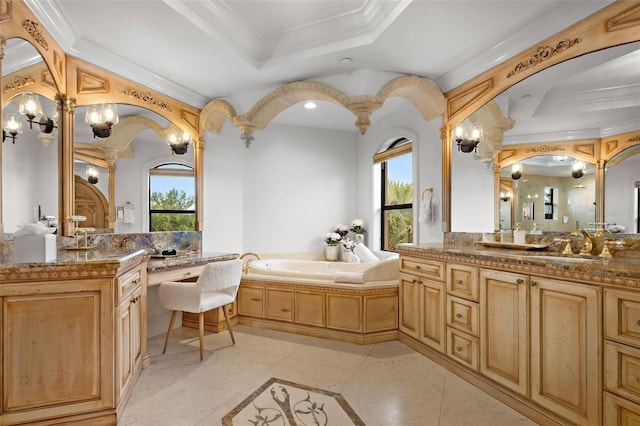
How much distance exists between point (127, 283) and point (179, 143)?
1971 millimetres

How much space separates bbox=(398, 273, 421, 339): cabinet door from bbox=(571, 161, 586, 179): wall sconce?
4.52 ft

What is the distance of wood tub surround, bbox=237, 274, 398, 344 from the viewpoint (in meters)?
3.03

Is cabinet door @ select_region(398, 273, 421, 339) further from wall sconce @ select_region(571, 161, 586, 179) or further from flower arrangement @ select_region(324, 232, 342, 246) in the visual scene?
flower arrangement @ select_region(324, 232, 342, 246)

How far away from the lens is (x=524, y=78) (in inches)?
96.1

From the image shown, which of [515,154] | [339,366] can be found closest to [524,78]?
[515,154]

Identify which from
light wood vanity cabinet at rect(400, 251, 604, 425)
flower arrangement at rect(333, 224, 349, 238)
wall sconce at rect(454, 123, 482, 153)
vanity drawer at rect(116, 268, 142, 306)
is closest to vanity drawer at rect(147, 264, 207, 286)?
vanity drawer at rect(116, 268, 142, 306)

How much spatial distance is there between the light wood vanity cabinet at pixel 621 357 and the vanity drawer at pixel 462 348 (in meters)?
0.79

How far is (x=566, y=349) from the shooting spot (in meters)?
1.67

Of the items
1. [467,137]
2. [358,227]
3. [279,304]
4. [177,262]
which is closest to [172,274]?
[177,262]

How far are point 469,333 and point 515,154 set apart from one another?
1459 millimetres

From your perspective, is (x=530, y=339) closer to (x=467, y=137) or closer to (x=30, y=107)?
(x=467, y=137)

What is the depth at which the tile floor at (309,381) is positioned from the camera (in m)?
1.90

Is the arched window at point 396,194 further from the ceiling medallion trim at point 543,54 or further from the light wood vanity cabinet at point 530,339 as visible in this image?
the light wood vanity cabinet at point 530,339

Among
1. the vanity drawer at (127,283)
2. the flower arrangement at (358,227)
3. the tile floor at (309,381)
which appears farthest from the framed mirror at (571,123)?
the vanity drawer at (127,283)
